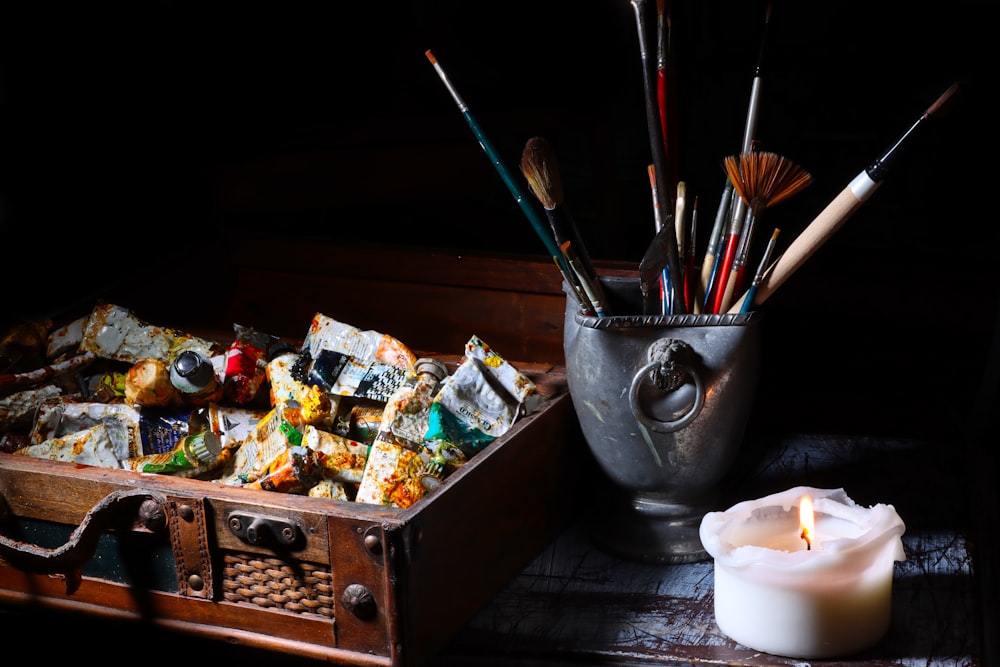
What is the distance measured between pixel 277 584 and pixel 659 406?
384 millimetres

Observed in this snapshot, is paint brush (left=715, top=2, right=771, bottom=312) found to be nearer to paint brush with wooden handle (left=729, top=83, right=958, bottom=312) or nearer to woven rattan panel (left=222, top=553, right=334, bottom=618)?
paint brush with wooden handle (left=729, top=83, right=958, bottom=312)

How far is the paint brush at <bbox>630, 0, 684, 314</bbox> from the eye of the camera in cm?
96

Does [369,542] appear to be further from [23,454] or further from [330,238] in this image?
[330,238]

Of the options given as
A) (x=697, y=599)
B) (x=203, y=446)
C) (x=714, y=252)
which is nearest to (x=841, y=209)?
(x=714, y=252)

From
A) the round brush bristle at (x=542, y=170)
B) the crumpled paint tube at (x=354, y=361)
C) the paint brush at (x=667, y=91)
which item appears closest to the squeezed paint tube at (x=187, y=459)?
the crumpled paint tube at (x=354, y=361)

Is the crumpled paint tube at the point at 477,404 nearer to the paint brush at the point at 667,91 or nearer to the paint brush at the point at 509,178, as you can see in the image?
the paint brush at the point at 509,178

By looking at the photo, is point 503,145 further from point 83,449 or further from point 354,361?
point 83,449

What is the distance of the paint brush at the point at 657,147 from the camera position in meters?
0.96

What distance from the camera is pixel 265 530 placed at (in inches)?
35.0

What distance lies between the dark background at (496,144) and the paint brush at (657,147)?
431 millimetres

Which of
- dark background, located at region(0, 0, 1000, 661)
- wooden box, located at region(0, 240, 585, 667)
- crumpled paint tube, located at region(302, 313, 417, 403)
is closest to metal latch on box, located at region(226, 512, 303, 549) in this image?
wooden box, located at region(0, 240, 585, 667)

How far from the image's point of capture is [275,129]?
1779mm

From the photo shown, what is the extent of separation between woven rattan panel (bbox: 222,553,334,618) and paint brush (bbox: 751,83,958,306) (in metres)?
0.48

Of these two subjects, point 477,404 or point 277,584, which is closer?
point 277,584
